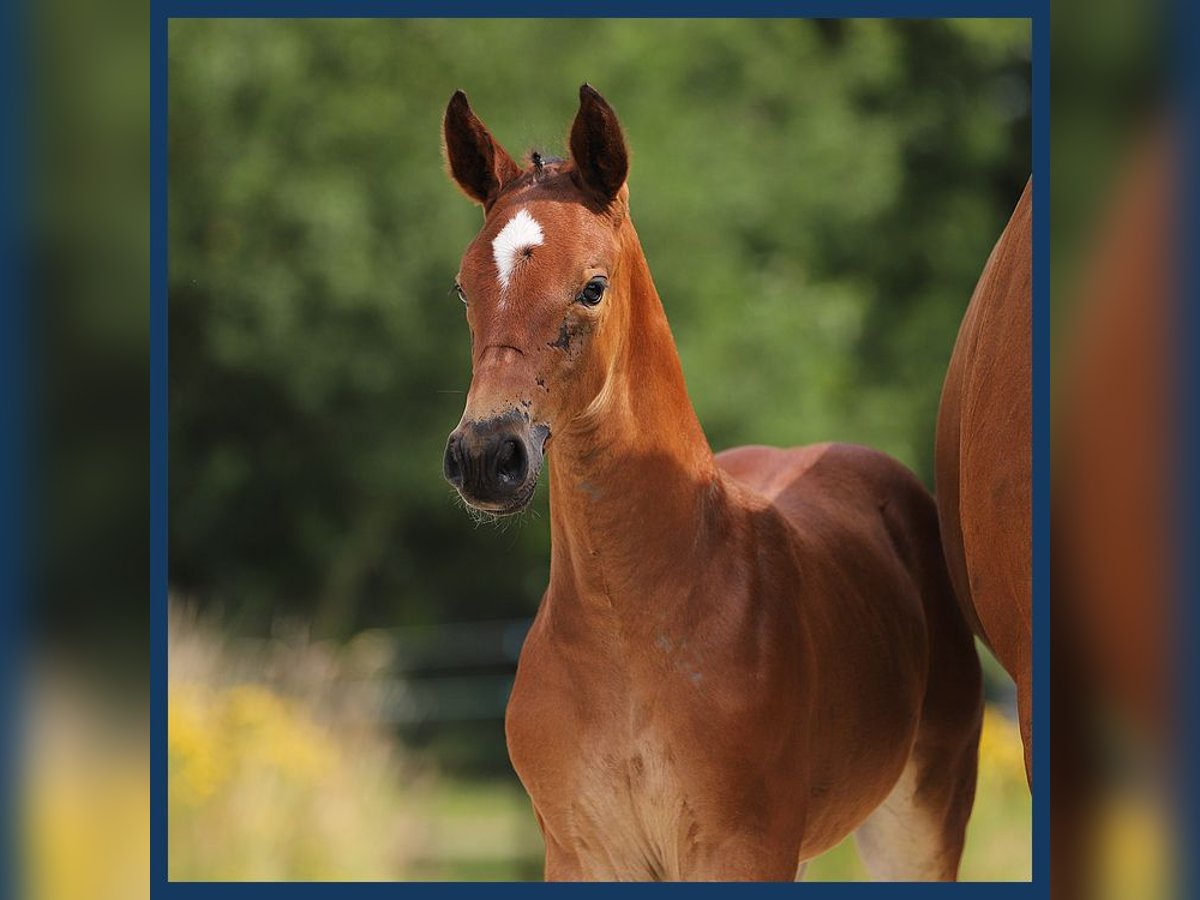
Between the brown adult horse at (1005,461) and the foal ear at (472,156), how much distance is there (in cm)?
109

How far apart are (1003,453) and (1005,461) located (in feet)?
0.06

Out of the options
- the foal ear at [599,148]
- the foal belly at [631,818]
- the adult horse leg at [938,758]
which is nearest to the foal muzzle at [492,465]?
the foal ear at [599,148]

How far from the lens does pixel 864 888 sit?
2.73 m

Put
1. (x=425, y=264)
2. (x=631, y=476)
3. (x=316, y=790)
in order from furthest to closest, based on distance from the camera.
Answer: (x=425, y=264) < (x=316, y=790) < (x=631, y=476)

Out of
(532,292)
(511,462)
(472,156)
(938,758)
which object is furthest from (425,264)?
(511,462)

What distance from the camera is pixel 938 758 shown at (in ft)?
14.7

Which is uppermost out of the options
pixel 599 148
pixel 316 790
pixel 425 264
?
pixel 425 264

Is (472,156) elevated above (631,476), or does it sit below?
above

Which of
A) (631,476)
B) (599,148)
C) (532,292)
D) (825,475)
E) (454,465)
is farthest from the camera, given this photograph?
(825,475)

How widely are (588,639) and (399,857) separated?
5324mm
